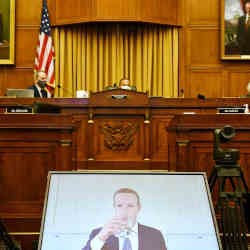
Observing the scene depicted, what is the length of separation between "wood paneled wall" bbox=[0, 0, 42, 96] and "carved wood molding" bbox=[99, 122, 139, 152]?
3906 millimetres

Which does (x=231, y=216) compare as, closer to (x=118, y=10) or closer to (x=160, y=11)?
(x=118, y=10)

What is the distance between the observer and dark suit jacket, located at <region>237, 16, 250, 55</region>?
841 cm

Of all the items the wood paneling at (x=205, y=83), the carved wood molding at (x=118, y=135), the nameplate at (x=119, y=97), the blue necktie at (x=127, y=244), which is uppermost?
the wood paneling at (x=205, y=83)

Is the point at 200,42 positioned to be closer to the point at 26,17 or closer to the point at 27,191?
the point at 26,17

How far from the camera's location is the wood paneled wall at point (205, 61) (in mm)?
8609

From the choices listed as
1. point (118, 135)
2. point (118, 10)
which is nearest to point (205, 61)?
point (118, 10)

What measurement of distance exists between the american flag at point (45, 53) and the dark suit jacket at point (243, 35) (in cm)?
431

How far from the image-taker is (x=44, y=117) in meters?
2.97

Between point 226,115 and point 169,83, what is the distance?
5663 mm

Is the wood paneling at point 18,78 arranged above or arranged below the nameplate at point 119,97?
above

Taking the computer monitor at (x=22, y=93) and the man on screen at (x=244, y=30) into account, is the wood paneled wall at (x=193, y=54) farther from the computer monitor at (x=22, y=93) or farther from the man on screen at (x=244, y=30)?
the computer monitor at (x=22, y=93)

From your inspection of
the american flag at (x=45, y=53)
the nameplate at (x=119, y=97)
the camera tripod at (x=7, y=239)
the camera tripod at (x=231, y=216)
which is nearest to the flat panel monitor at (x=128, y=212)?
the camera tripod at (x=231, y=216)

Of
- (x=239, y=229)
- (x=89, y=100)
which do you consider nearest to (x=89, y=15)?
(x=89, y=100)

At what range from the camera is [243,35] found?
8.41m
